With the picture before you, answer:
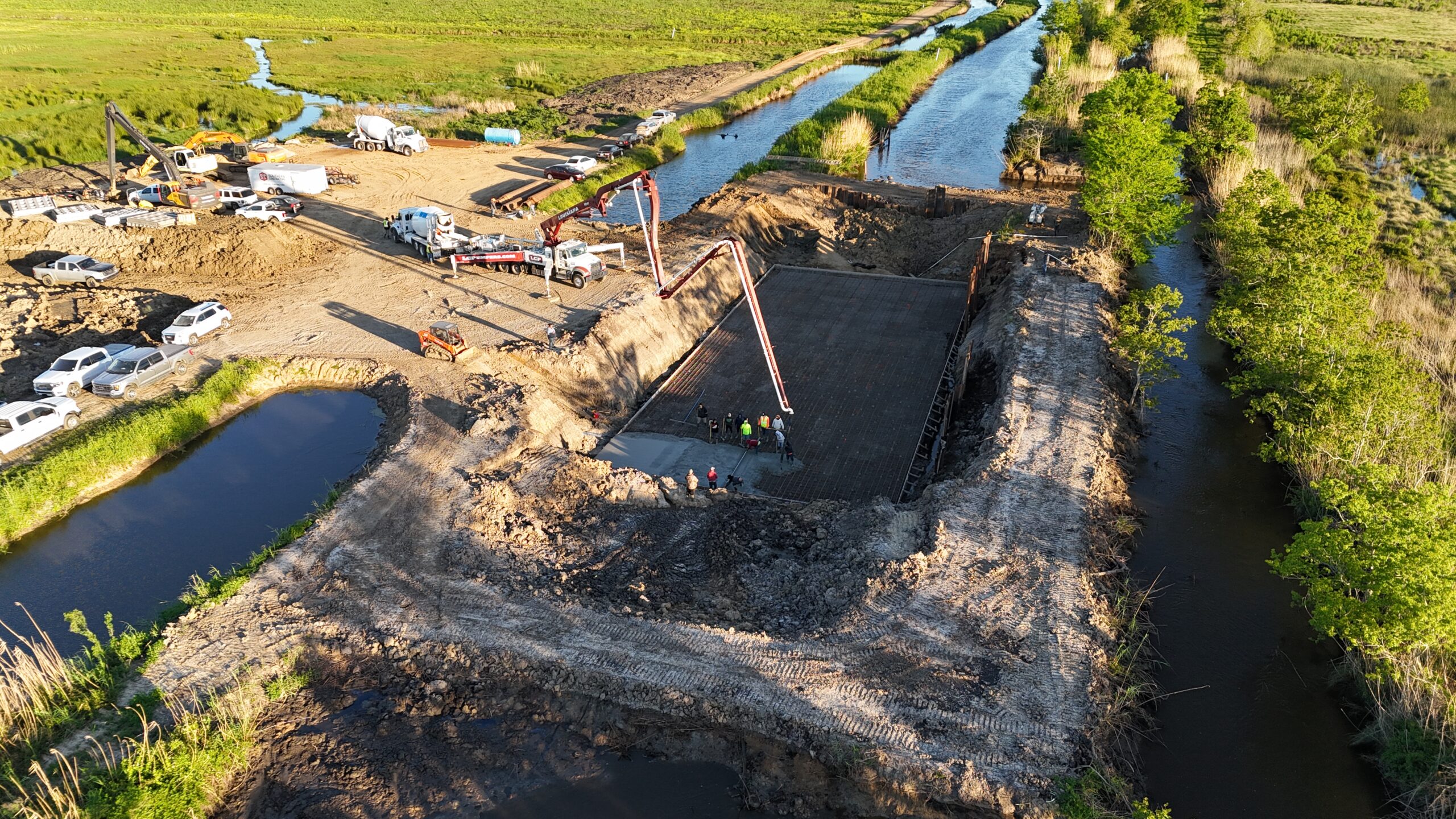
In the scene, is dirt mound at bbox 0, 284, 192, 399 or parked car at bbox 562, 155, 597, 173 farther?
parked car at bbox 562, 155, 597, 173

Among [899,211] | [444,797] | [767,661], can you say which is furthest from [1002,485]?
[899,211]

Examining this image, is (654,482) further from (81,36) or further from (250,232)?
(81,36)

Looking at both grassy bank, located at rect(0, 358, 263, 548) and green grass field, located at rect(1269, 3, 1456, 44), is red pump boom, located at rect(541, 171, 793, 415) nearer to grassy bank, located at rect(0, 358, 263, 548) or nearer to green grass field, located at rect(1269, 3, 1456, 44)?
grassy bank, located at rect(0, 358, 263, 548)

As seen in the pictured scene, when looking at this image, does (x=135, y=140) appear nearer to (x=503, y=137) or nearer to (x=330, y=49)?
(x=503, y=137)

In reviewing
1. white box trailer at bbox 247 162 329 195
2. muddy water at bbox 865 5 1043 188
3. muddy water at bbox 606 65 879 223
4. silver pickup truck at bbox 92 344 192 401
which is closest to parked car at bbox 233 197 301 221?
white box trailer at bbox 247 162 329 195

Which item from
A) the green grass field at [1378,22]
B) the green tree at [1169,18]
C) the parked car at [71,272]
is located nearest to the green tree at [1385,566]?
the parked car at [71,272]

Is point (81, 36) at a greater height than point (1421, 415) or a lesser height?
greater
